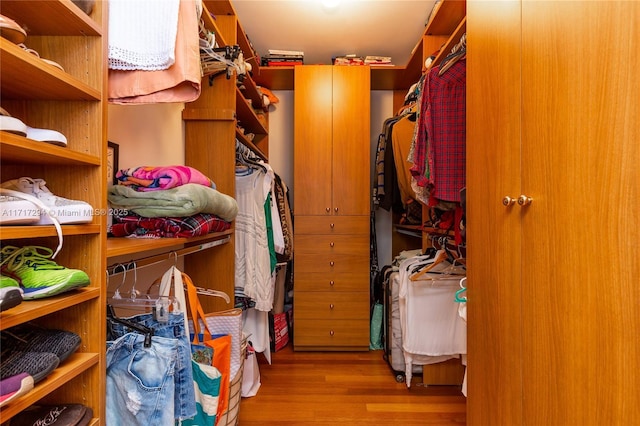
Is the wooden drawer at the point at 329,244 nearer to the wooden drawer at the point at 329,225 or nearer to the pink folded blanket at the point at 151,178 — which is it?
the wooden drawer at the point at 329,225

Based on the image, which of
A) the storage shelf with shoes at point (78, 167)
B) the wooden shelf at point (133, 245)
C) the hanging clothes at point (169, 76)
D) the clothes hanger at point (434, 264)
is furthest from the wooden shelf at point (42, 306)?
the clothes hanger at point (434, 264)

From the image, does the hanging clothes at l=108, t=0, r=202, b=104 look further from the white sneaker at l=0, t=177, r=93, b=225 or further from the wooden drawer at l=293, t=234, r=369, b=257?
the wooden drawer at l=293, t=234, r=369, b=257

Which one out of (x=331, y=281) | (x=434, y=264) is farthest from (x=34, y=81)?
(x=331, y=281)

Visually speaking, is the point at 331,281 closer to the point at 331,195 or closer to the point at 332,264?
the point at 332,264

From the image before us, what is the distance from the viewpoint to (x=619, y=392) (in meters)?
0.56

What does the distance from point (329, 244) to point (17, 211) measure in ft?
6.91

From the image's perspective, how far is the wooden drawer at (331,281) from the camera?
253 cm

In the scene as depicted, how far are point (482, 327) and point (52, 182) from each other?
1.18 metres

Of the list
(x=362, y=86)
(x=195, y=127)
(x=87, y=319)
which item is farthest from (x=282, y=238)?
(x=87, y=319)

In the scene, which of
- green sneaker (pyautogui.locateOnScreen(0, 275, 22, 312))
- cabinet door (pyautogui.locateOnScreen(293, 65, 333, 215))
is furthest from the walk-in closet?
cabinet door (pyautogui.locateOnScreen(293, 65, 333, 215))

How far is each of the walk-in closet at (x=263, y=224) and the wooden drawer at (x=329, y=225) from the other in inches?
19.7

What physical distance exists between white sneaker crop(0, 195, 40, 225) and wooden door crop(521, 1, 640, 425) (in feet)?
3.22

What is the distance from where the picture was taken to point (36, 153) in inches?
22.5

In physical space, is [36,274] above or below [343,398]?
above
